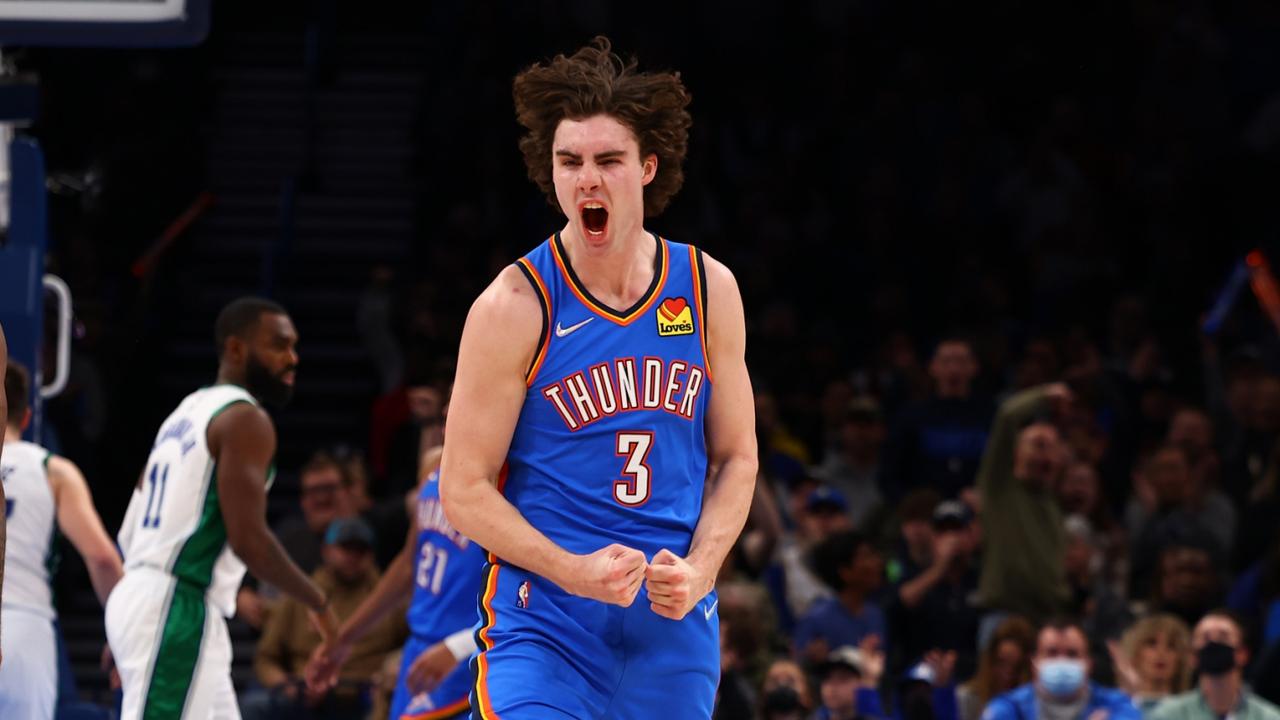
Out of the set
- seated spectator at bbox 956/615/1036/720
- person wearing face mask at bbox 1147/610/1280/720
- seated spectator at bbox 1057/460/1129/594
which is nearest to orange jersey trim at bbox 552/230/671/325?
seated spectator at bbox 956/615/1036/720

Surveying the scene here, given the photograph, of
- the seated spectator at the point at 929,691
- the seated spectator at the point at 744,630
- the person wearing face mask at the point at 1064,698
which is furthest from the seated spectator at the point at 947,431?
the person wearing face mask at the point at 1064,698

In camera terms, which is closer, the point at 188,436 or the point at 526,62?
the point at 188,436

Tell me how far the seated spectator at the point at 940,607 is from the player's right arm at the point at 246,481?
14.3ft

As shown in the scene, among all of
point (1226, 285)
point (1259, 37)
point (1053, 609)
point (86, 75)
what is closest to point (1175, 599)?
point (1053, 609)

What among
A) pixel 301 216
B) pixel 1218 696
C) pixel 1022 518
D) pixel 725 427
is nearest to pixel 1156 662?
pixel 1218 696

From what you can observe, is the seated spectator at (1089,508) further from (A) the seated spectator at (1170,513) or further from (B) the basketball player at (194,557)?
(B) the basketball player at (194,557)

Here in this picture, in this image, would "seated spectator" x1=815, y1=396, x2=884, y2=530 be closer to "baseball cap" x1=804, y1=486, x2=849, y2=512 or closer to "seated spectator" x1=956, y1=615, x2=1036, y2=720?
"baseball cap" x1=804, y1=486, x2=849, y2=512

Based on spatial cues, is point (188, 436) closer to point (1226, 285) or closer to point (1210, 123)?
point (1226, 285)

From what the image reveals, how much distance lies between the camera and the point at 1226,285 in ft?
43.8

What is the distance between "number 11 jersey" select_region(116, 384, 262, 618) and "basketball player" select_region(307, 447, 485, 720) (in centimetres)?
72

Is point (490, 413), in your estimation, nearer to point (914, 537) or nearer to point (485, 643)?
point (485, 643)

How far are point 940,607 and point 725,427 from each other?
5.51 m

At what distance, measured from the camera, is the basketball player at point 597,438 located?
4.24 metres

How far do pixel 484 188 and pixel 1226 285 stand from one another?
17.8 ft
